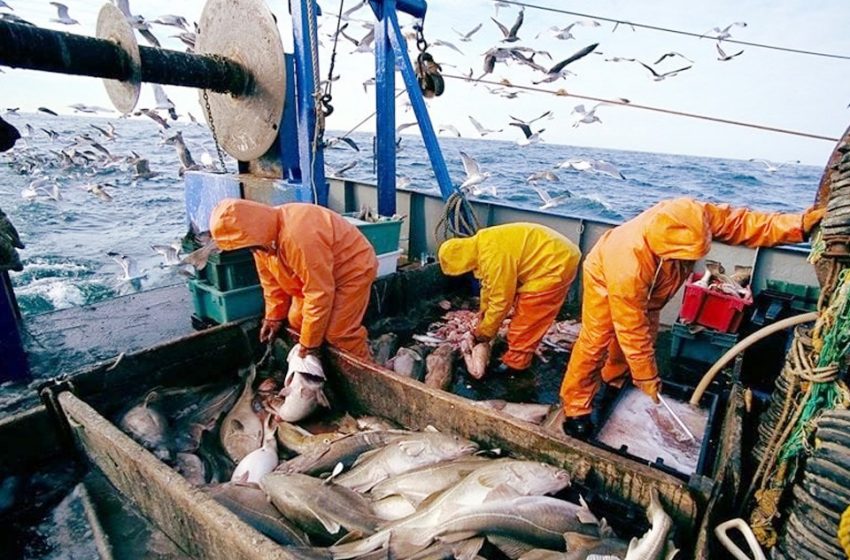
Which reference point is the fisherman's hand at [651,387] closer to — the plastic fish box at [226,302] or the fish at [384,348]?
the fish at [384,348]

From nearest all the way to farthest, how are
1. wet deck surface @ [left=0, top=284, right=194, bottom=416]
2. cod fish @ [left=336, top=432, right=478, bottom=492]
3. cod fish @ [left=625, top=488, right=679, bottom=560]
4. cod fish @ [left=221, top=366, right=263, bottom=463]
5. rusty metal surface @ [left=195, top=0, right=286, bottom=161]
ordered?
cod fish @ [left=625, top=488, right=679, bottom=560] < cod fish @ [left=336, top=432, right=478, bottom=492] < cod fish @ [left=221, top=366, right=263, bottom=463] < wet deck surface @ [left=0, top=284, right=194, bottom=416] < rusty metal surface @ [left=195, top=0, right=286, bottom=161]

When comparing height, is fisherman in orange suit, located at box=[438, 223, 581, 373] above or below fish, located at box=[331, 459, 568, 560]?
above

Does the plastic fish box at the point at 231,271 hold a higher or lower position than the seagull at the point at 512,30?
lower

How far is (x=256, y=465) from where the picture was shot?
2842mm

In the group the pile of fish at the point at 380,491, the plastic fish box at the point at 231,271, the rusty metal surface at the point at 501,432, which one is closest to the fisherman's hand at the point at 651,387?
the rusty metal surface at the point at 501,432

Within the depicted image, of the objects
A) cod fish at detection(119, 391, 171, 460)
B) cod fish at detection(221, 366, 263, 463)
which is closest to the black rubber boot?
cod fish at detection(221, 366, 263, 463)

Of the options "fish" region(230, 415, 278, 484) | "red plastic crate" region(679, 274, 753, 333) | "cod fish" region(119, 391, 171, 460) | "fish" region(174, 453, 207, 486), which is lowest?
"fish" region(174, 453, 207, 486)

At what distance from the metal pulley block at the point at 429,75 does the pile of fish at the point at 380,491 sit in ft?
15.5

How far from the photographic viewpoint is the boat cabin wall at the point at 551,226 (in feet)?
16.2

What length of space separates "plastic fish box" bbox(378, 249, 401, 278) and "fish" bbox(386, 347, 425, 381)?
4.91 feet

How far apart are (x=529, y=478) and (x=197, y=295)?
3.94m

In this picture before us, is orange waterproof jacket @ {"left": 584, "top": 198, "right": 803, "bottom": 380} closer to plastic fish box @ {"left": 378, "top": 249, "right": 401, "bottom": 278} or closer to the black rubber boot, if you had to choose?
the black rubber boot

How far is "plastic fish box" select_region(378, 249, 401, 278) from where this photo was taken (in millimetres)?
5613

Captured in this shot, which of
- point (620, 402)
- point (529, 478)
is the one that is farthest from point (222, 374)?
point (620, 402)
